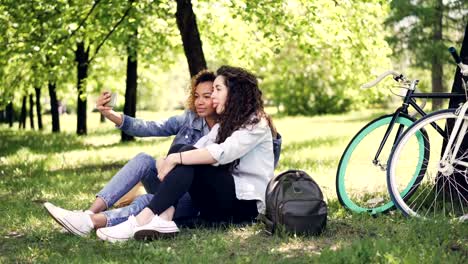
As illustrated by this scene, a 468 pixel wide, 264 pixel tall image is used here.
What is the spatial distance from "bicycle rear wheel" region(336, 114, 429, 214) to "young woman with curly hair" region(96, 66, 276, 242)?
0.79 meters

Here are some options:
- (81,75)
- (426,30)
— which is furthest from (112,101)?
(426,30)

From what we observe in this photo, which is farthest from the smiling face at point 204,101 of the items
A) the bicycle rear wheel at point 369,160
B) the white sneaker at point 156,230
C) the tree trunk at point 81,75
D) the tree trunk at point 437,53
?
the tree trunk at point 437,53

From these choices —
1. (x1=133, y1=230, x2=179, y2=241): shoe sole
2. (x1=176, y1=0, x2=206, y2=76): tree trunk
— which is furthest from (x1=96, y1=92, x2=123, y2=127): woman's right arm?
(x1=176, y1=0, x2=206, y2=76): tree trunk

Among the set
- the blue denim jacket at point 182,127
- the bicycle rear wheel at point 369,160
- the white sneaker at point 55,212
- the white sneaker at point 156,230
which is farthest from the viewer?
the blue denim jacket at point 182,127

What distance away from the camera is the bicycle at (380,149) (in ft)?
18.3

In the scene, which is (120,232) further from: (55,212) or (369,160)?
(369,160)

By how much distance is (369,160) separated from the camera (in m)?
6.07

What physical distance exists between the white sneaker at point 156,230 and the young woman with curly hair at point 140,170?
0.11 metres

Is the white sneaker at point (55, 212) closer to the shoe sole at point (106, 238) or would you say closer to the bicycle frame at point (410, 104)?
the shoe sole at point (106, 238)

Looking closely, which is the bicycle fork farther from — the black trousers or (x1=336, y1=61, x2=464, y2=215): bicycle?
the black trousers

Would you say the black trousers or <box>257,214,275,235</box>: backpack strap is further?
<box>257,214,275,235</box>: backpack strap

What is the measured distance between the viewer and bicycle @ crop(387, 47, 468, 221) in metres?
5.24

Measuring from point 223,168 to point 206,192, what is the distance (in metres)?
0.24

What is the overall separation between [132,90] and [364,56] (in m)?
6.63
